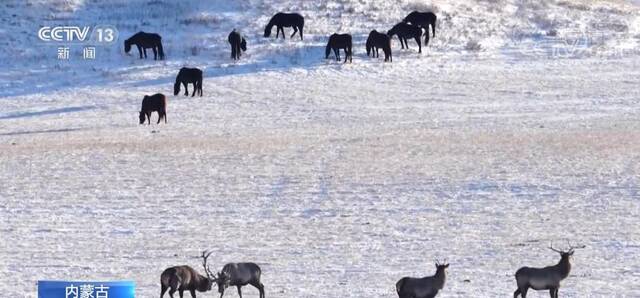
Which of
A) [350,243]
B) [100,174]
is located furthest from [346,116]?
[350,243]

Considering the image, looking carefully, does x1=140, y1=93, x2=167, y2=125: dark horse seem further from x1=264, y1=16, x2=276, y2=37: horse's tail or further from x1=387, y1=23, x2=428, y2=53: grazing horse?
x1=387, y1=23, x2=428, y2=53: grazing horse

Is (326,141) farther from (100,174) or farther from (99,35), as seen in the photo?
(99,35)

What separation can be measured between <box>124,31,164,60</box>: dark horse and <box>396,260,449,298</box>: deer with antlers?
2737 centimetres

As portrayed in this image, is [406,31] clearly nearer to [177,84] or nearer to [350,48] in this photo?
[350,48]

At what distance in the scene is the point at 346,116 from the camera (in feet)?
109

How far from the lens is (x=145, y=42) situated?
4028 centimetres

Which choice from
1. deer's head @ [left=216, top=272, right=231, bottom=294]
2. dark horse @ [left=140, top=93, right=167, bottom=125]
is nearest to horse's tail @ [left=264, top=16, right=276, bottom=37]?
dark horse @ [left=140, top=93, right=167, bottom=125]

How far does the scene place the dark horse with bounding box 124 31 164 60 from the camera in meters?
40.2

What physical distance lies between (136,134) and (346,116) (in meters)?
5.21

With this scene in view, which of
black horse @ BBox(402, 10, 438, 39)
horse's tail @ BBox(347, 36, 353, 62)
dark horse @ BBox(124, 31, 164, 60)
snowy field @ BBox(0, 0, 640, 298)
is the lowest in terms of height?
snowy field @ BBox(0, 0, 640, 298)

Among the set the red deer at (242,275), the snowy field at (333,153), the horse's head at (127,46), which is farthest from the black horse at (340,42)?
the red deer at (242,275)
